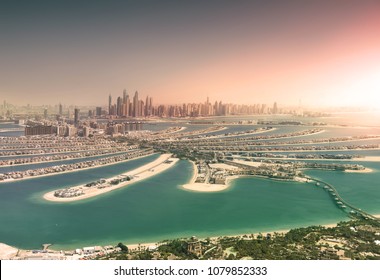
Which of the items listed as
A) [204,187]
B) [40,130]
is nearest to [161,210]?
[204,187]

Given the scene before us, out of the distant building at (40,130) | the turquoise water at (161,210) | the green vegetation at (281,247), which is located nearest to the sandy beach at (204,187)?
the turquoise water at (161,210)

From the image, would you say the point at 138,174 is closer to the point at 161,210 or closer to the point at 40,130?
the point at 161,210

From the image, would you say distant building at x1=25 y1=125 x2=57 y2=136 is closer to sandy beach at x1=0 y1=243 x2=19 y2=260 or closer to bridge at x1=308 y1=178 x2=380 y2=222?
sandy beach at x1=0 y1=243 x2=19 y2=260

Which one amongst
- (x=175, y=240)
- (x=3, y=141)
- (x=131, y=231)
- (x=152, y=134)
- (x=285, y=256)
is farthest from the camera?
(x=152, y=134)

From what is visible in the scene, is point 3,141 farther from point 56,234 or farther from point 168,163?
point 56,234

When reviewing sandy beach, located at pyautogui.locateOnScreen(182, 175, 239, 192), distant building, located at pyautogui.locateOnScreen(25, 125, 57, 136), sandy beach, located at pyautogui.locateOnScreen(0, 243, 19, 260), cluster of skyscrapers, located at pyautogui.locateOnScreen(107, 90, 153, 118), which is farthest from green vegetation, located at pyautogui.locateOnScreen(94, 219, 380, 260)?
distant building, located at pyautogui.locateOnScreen(25, 125, 57, 136)
